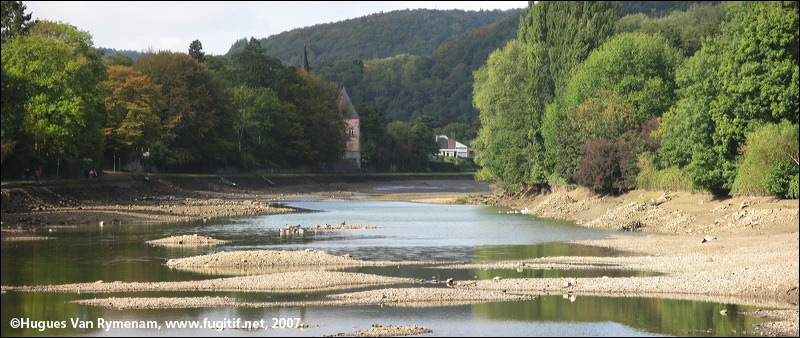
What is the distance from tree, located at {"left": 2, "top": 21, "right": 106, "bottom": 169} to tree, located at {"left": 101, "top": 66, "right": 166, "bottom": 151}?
15989 millimetres

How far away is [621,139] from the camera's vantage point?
6575 cm

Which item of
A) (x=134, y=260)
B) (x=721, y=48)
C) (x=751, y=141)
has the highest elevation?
(x=721, y=48)

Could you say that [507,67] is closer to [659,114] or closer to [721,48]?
[659,114]

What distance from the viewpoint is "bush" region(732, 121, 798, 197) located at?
43.2m

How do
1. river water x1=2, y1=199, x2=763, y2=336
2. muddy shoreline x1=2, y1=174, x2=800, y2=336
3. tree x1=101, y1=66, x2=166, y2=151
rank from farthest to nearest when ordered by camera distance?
tree x1=101, y1=66, x2=166, y2=151 → muddy shoreline x1=2, y1=174, x2=800, y2=336 → river water x1=2, y1=199, x2=763, y2=336

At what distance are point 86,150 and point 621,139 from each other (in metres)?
48.6

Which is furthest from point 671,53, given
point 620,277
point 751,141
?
point 620,277

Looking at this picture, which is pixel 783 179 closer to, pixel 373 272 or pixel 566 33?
pixel 373 272

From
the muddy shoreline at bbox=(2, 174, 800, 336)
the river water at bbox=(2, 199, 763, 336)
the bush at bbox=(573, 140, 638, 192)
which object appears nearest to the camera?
the river water at bbox=(2, 199, 763, 336)

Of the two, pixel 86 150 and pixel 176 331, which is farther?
pixel 86 150

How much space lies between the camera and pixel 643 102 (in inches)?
2687

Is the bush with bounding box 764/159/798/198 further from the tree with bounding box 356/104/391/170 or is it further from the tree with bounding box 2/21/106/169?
the tree with bounding box 356/104/391/170

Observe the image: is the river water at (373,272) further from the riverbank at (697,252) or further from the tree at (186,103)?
the tree at (186,103)

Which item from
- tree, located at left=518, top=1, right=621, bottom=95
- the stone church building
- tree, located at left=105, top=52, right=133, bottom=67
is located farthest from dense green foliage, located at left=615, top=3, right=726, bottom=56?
the stone church building
